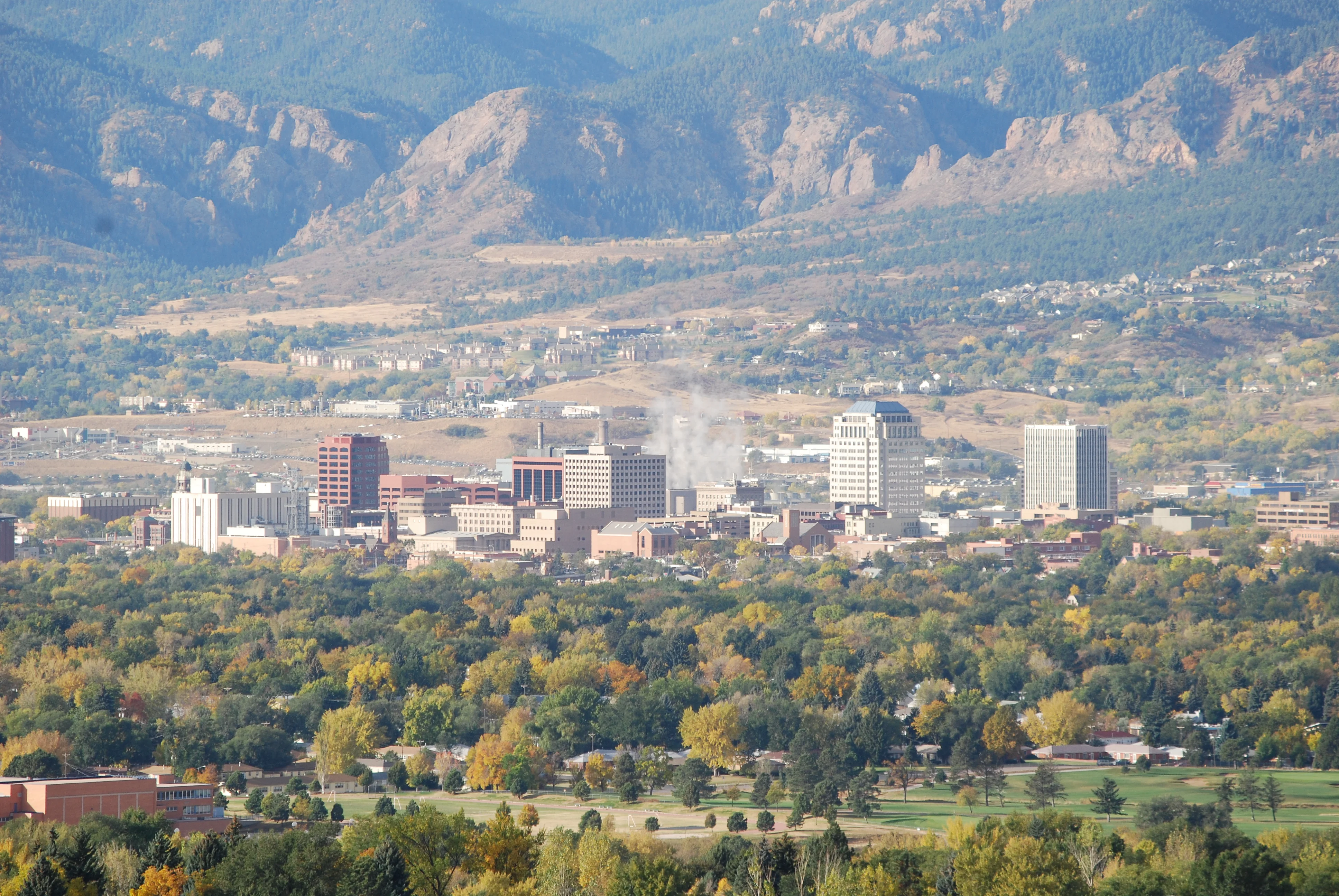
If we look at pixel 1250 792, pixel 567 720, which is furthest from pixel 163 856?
pixel 1250 792

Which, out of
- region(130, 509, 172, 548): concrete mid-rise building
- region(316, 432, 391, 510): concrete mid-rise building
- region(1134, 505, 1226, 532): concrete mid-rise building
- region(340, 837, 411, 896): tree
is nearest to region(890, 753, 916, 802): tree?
region(340, 837, 411, 896): tree

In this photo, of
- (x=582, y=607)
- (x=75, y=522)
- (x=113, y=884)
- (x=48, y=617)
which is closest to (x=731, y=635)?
(x=582, y=607)

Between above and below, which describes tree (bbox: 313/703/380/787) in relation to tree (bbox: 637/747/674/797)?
above

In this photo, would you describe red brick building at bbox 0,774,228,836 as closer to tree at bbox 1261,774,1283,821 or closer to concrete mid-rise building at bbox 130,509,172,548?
tree at bbox 1261,774,1283,821

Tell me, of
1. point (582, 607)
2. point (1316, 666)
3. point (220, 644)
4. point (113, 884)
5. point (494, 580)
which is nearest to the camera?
point (113, 884)

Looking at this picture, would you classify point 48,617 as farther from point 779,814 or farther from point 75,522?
point 75,522

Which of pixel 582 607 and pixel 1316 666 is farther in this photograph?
pixel 582 607

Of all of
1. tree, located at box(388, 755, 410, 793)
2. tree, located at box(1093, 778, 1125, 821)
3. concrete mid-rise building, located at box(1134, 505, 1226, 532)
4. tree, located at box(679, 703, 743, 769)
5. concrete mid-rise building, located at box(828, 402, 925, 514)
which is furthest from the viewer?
concrete mid-rise building, located at box(828, 402, 925, 514)

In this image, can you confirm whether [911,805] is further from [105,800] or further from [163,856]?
[163,856]
